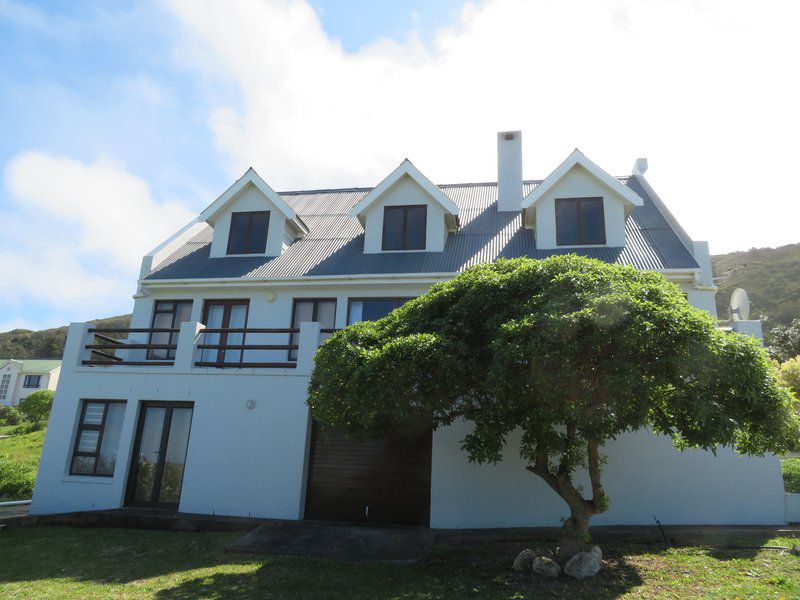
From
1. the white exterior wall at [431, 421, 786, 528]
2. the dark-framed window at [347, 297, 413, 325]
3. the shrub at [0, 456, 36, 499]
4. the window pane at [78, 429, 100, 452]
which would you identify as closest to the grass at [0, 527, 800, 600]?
the white exterior wall at [431, 421, 786, 528]

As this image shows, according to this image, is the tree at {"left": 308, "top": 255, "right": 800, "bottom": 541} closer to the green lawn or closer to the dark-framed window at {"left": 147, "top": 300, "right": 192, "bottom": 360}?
the dark-framed window at {"left": 147, "top": 300, "right": 192, "bottom": 360}

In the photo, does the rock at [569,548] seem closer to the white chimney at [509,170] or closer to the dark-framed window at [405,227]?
the dark-framed window at [405,227]

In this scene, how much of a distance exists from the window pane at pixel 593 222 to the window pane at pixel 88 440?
49.0 ft

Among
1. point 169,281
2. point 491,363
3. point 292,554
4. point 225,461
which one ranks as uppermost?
point 169,281

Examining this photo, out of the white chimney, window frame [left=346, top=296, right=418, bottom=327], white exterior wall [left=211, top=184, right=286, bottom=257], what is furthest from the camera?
the white chimney

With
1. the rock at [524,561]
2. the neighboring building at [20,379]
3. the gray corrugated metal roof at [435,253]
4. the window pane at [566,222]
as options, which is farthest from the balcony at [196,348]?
the neighboring building at [20,379]

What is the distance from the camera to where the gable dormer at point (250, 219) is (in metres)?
17.2

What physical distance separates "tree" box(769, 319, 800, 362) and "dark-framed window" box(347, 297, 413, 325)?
32487mm

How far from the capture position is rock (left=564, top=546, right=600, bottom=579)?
7754 mm

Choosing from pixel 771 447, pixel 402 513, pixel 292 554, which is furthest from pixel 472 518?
pixel 771 447

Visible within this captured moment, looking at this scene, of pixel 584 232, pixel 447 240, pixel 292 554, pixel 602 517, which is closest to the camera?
pixel 292 554

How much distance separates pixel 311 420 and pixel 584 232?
9769 millimetres

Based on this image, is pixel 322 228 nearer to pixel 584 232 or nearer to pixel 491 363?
pixel 584 232

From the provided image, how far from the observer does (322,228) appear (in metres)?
18.8
